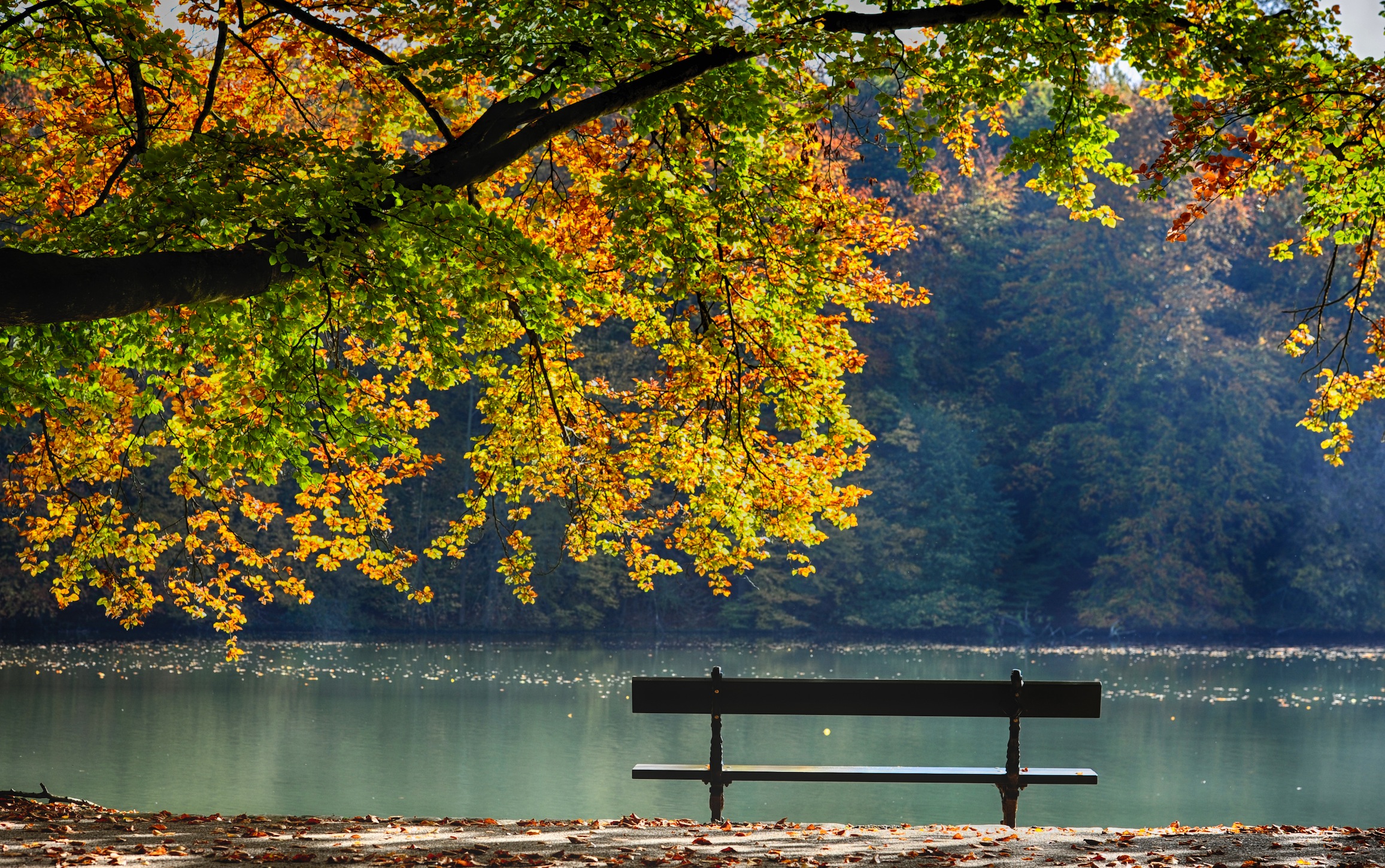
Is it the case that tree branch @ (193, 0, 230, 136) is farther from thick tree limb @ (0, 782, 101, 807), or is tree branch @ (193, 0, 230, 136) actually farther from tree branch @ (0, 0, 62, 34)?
thick tree limb @ (0, 782, 101, 807)

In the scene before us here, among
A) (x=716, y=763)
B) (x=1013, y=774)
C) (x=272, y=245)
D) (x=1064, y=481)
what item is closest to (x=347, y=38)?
(x=272, y=245)

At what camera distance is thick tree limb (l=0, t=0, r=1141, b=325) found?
16.8 feet

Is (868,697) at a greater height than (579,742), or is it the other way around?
(868,697)

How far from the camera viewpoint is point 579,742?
1410 centimetres

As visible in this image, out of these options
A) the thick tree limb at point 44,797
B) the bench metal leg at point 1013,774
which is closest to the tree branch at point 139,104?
the thick tree limb at point 44,797

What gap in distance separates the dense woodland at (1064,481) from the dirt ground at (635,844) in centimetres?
2254

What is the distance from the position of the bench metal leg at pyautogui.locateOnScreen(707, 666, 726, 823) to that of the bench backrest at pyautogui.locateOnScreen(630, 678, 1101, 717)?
26 mm

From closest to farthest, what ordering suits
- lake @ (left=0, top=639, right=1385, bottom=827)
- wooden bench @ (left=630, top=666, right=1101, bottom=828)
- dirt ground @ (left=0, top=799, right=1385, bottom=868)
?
1. dirt ground @ (left=0, top=799, right=1385, bottom=868)
2. wooden bench @ (left=630, top=666, right=1101, bottom=828)
3. lake @ (left=0, top=639, right=1385, bottom=827)

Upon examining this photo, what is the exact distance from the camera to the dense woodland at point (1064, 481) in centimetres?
3061

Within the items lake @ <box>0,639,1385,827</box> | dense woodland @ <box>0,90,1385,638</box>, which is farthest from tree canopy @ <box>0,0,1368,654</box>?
dense woodland @ <box>0,90,1385,638</box>

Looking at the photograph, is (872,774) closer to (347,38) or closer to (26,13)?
(347,38)

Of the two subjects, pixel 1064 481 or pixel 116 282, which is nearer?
pixel 116 282

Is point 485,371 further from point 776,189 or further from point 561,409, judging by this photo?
point 776,189

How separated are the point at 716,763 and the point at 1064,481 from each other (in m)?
27.3
